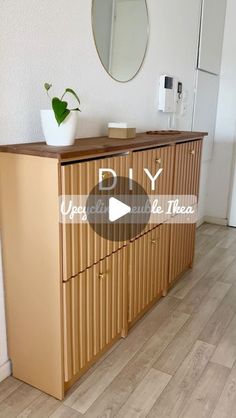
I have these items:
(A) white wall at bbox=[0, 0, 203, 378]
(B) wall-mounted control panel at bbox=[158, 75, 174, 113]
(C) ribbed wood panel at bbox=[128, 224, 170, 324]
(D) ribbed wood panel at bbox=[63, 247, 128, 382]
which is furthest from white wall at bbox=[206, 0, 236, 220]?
(D) ribbed wood panel at bbox=[63, 247, 128, 382]

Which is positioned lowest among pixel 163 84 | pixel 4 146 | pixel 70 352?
pixel 70 352

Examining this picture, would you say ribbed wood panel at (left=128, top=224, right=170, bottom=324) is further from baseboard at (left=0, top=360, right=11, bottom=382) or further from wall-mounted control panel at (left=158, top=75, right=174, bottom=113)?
wall-mounted control panel at (left=158, top=75, right=174, bottom=113)

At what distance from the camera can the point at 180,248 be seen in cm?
252

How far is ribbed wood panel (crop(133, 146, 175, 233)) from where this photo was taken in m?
1.78

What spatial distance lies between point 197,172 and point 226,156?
4.37 ft

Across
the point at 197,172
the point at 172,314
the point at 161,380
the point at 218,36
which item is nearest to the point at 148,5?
the point at 197,172

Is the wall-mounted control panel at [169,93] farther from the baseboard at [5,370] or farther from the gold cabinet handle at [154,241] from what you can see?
the baseboard at [5,370]

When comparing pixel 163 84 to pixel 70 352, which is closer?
pixel 70 352

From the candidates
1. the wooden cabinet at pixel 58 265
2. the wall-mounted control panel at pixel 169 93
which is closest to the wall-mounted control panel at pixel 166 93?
the wall-mounted control panel at pixel 169 93

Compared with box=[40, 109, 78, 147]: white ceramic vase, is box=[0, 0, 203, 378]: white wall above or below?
above

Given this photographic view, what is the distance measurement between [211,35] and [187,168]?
5.01 ft

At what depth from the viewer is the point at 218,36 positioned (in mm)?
3352

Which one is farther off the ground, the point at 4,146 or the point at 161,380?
the point at 4,146

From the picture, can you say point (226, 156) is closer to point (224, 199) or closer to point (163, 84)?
point (224, 199)
